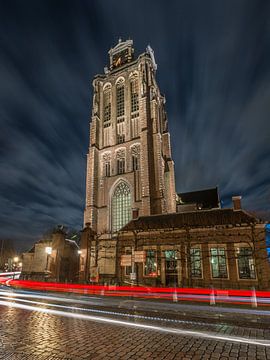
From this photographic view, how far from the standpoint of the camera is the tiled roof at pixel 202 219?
58.6ft

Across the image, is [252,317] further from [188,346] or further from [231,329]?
[188,346]

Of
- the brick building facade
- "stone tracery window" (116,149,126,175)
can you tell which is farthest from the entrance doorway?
"stone tracery window" (116,149,126,175)

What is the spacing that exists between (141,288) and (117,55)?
58739mm

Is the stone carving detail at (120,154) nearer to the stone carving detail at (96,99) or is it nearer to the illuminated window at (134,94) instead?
the illuminated window at (134,94)

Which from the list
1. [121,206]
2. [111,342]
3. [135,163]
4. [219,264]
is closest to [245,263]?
[219,264]

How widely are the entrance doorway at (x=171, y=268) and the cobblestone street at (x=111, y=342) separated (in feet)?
43.5

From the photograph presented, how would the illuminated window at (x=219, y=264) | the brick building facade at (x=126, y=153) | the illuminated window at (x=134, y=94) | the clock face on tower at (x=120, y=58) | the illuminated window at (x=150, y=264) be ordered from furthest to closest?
the clock face on tower at (x=120, y=58)
the illuminated window at (x=134, y=94)
the brick building facade at (x=126, y=153)
the illuminated window at (x=150, y=264)
the illuminated window at (x=219, y=264)

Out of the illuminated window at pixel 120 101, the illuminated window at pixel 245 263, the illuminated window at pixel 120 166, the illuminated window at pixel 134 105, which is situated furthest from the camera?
the illuminated window at pixel 120 101

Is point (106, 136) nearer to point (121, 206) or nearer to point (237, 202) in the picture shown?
point (121, 206)

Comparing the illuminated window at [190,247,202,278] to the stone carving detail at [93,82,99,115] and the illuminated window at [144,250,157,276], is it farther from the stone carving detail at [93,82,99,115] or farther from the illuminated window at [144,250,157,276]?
the stone carving detail at [93,82,99,115]

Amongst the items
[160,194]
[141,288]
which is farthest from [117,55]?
[141,288]

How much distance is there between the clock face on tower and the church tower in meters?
10.6

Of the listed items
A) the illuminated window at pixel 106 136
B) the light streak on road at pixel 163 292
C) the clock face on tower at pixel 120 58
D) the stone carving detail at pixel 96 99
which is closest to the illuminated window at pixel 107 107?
the illuminated window at pixel 106 136

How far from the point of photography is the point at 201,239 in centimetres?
1847
